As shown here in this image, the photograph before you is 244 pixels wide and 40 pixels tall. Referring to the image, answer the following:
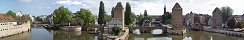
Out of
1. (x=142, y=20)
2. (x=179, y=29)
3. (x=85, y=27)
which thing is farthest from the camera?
(x=142, y=20)

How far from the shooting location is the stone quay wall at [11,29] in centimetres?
4376

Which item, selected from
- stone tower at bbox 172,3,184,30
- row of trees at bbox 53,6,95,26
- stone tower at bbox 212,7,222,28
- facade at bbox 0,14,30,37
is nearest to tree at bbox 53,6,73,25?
row of trees at bbox 53,6,95,26

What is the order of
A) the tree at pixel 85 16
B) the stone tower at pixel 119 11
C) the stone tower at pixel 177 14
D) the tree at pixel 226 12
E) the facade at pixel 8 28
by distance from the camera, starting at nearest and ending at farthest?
the facade at pixel 8 28, the stone tower at pixel 119 11, the stone tower at pixel 177 14, the tree at pixel 85 16, the tree at pixel 226 12

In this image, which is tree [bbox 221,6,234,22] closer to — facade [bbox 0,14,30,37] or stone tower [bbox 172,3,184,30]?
stone tower [bbox 172,3,184,30]

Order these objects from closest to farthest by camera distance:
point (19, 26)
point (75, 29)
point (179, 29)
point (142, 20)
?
point (19, 26) → point (179, 29) → point (75, 29) → point (142, 20)

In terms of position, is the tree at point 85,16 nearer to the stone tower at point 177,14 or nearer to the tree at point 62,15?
the tree at point 62,15

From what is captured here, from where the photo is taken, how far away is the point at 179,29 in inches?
2381

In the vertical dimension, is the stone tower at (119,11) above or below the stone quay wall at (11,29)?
above

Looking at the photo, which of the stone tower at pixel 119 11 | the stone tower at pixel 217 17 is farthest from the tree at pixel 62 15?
the stone tower at pixel 217 17

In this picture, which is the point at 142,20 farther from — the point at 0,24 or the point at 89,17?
the point at 0,24

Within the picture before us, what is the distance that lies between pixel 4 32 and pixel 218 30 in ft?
133

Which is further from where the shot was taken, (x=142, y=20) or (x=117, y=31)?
(x=142, y=20)

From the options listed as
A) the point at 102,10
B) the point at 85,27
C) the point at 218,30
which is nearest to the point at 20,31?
the point at 85,27

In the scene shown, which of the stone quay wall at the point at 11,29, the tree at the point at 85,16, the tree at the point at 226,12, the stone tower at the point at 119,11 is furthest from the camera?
the tree at the point at 226,12
